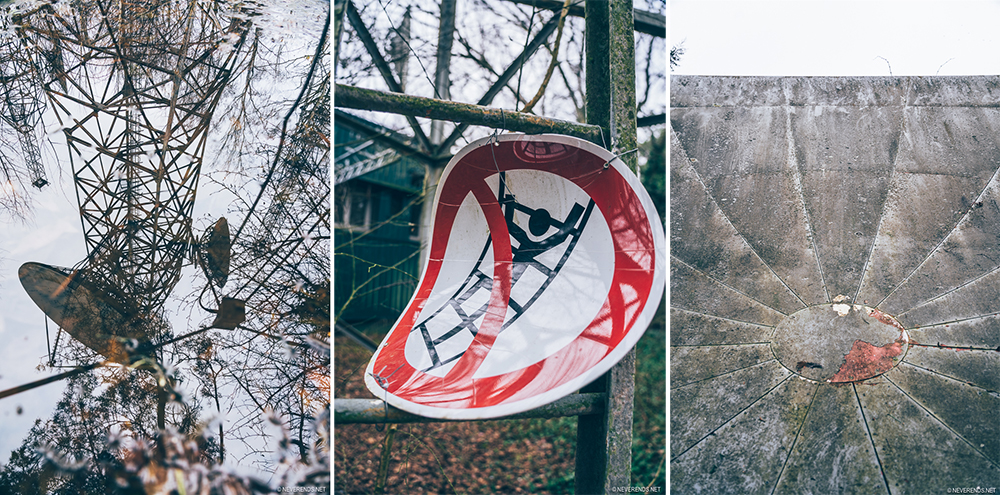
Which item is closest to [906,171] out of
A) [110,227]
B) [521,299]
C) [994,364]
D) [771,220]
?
[771,220]

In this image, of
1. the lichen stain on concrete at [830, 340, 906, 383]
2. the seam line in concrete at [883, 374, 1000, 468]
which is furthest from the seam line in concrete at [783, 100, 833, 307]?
the seam line in concrete at [883, 374, 1000, 468]

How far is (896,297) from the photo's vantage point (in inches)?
97.7

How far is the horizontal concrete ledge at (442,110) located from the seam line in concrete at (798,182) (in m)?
1.51

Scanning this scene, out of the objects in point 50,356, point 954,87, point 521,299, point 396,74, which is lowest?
point 50,356

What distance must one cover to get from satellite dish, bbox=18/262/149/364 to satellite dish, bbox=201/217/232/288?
40 centimetres

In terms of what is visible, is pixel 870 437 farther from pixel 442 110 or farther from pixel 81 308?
pixel 81 308

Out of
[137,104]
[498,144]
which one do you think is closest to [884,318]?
[498,144]

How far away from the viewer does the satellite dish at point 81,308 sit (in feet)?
6.65

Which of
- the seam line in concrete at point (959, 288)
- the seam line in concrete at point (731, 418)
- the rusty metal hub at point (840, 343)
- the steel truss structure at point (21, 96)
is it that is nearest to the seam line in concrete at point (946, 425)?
the rusty metal hub at point (840, 343)

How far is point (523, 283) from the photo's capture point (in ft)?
6.63

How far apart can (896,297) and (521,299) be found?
79.8 inches

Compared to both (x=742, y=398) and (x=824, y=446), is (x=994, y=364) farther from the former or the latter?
(x=742, y=398)

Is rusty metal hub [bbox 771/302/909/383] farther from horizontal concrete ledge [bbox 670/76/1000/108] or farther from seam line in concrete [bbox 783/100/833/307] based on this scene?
horizontal concrete ledge [bbox 670/76/1000/108]

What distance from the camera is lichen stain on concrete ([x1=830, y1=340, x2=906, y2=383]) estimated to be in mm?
2346
